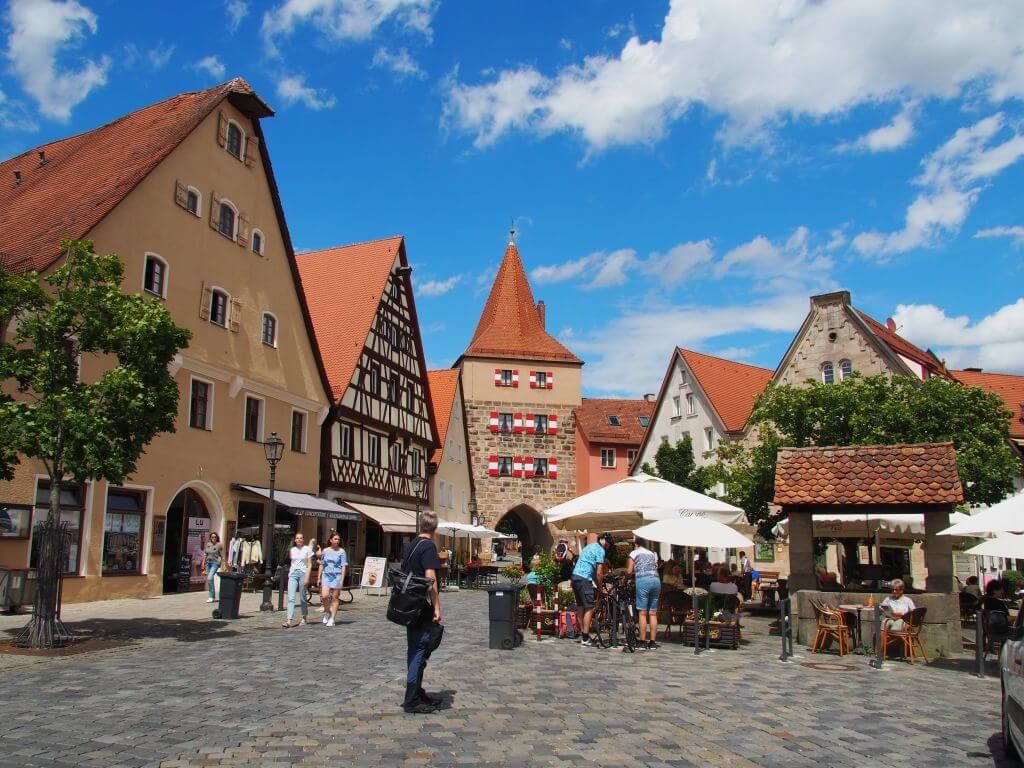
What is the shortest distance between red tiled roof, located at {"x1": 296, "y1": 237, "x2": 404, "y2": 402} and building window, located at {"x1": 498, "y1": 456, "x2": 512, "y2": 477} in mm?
20185

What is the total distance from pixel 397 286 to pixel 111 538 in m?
18.0

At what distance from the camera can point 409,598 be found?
7.71 metres

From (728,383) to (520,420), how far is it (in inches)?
598

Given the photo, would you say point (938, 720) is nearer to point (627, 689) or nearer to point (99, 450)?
point (627, 689)

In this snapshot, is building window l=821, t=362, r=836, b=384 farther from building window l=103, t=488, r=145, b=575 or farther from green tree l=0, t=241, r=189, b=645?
green tree l=0, t=241, r=189, b=645

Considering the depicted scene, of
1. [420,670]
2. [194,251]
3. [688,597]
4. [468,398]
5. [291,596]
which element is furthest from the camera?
[468,398]

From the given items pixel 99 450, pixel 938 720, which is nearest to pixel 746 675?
pixel 938 720

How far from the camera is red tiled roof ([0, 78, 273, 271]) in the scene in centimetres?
1869

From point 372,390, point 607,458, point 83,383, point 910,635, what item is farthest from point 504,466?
point 83,383

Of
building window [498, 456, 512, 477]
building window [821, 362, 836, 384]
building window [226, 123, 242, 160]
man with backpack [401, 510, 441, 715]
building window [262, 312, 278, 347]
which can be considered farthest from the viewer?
building window [498, 456, 512, 477]

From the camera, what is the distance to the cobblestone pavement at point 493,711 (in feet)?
20.6

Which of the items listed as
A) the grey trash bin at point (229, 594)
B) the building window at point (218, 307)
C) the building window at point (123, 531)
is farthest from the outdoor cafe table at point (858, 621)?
the building window at point (218, 307)

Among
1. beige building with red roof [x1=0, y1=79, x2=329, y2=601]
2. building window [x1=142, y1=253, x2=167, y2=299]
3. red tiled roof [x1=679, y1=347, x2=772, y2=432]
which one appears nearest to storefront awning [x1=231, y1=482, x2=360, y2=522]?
beige building with red roof [x1=0, y1=79, x2=329, y2=601]

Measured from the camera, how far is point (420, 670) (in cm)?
770
